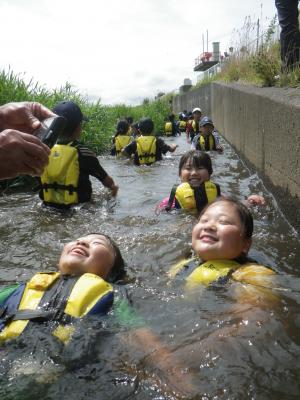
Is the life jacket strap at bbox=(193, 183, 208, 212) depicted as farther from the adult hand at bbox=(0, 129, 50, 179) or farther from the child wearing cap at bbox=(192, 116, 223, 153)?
the child wearing cap at bbox=(192, 116, 223, 153)

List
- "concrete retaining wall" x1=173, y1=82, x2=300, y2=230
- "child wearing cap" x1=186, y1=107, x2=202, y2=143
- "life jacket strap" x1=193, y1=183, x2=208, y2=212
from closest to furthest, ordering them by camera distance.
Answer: "concrete retaining wall" x1=173, y1=82, x2=300, y2=230, "life jacket strap" x1=193, y1=183, x2=208, y2=212, "child wearing cap" x1=186, y1=107, x2=202, y2=143

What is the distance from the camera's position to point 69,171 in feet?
17.7

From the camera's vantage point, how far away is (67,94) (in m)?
11.5

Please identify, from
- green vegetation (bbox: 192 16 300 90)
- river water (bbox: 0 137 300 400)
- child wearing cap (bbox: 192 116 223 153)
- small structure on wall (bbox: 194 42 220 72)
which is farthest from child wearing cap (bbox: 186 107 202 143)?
small structure on wall (bbox: 194 42 220 72)

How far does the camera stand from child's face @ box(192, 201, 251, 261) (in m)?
3.29

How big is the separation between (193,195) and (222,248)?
1884 millimetres

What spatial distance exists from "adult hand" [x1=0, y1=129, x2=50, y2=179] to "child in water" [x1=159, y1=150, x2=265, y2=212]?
9.68ft

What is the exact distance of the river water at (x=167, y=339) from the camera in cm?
206

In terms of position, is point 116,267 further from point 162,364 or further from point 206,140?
point 206,140

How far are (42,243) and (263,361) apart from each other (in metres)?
2.84

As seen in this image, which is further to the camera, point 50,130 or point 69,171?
point 69,171

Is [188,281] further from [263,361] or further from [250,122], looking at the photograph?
[250,122]

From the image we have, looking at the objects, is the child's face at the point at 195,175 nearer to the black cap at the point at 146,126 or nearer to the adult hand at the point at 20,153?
the adult hand at the point at 20,153

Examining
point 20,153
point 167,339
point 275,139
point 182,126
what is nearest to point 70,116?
point 275,139
